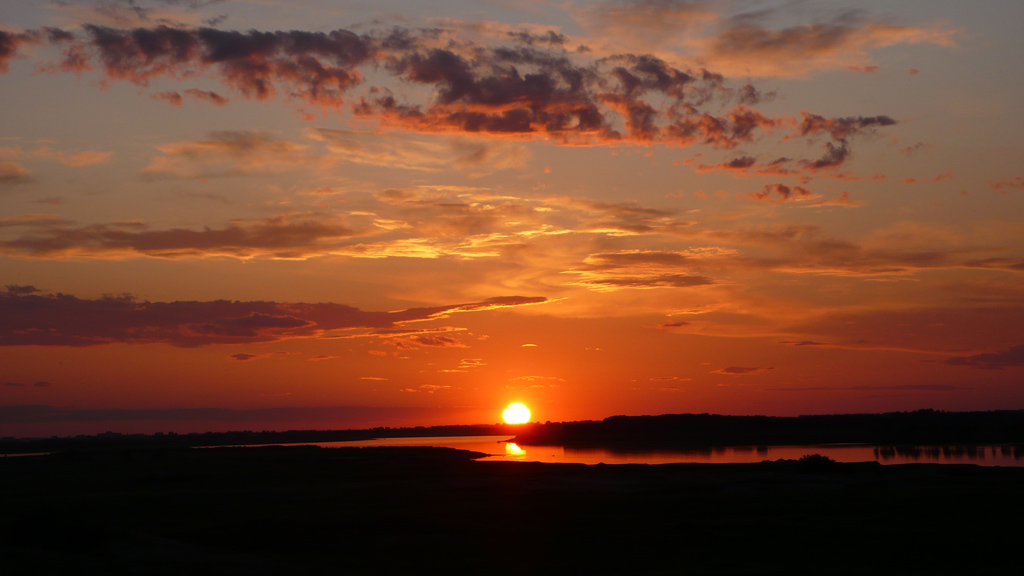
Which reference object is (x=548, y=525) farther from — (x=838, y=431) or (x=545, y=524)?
(x=838, y=431)

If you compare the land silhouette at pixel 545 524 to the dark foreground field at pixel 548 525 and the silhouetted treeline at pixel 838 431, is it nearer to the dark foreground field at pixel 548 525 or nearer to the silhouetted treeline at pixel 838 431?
the dark foreground field at pixel 548 525

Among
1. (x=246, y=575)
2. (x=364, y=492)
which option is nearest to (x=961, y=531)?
(x=246, y=575)

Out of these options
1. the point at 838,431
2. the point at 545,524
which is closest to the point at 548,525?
the point at 545,524

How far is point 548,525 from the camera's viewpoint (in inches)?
1233

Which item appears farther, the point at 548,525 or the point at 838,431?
the point at 838,431

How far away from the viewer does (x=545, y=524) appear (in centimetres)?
3156

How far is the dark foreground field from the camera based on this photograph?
24.4m

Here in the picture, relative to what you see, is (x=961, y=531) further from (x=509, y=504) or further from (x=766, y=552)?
(x=509, y=504)

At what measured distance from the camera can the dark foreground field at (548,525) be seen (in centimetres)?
2441

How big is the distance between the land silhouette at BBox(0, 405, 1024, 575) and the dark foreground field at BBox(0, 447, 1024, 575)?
111 mm

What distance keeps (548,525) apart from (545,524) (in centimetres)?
27

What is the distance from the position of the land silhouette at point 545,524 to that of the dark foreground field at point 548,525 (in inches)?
4.4

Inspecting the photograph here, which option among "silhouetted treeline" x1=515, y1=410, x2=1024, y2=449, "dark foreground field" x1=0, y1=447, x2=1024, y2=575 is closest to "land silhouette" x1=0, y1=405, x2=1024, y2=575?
"dark foreground field" x1=0, y1=447, x2=1024, y2=575

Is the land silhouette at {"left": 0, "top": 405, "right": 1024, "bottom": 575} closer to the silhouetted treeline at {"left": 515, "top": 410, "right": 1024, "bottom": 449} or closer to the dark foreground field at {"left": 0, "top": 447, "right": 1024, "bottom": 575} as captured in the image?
the dark foreground field at {"left": 0, "top": 447, "right": 1024, "bottom": 575}
